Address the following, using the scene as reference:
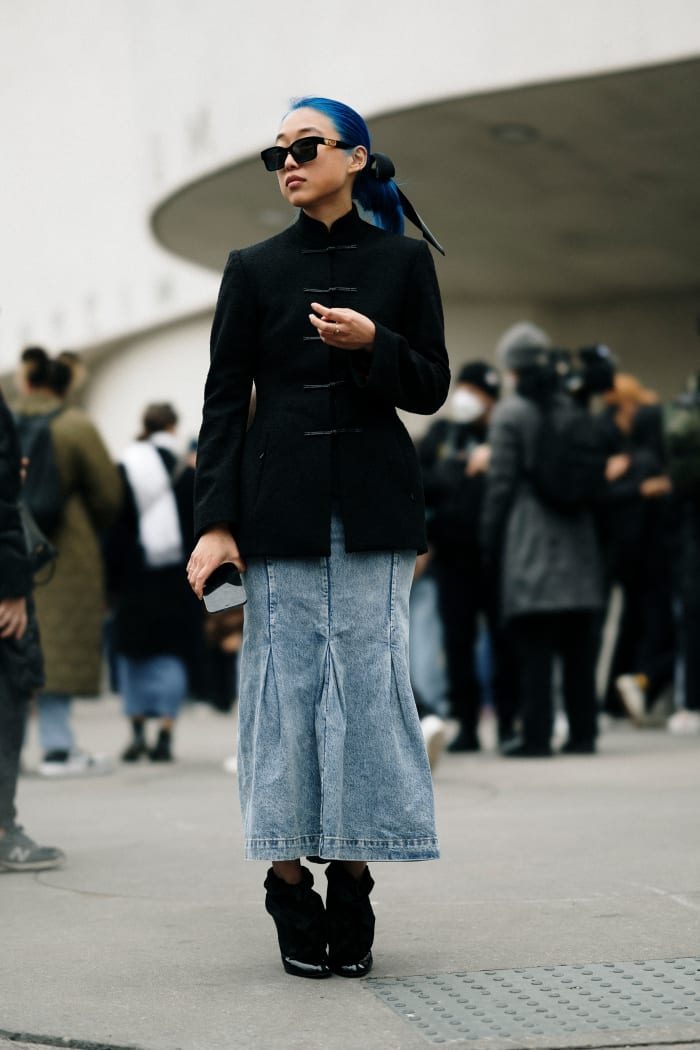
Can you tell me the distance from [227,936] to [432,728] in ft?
11.6

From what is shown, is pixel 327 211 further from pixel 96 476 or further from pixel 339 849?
pixel 96 476

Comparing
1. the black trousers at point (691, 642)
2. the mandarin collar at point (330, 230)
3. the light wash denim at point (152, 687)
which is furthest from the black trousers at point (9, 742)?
the black trousers at point (691, 642)

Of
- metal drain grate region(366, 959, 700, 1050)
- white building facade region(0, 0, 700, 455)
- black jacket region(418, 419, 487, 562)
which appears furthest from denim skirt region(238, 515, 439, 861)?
white building facade region(0, 0, 700, 455)

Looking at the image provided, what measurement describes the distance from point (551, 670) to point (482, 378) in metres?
1.73

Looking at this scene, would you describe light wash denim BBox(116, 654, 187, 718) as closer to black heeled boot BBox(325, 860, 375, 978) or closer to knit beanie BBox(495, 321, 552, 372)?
knit beanie BBox(495, 321, 552, 372)

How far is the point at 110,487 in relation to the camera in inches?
334

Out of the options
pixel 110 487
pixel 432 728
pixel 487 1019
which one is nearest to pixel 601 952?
pixel 487 1019

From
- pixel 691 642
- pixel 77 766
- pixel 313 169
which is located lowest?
pixel 77 766

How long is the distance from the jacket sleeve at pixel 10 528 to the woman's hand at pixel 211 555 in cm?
157

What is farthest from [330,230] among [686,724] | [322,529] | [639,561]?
[639,561]

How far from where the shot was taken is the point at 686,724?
9.57 m

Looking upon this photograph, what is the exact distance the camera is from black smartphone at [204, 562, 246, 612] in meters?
3.56

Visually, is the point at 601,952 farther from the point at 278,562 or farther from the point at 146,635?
the point at 146,635

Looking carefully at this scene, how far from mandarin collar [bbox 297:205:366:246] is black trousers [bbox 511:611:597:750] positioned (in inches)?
188
